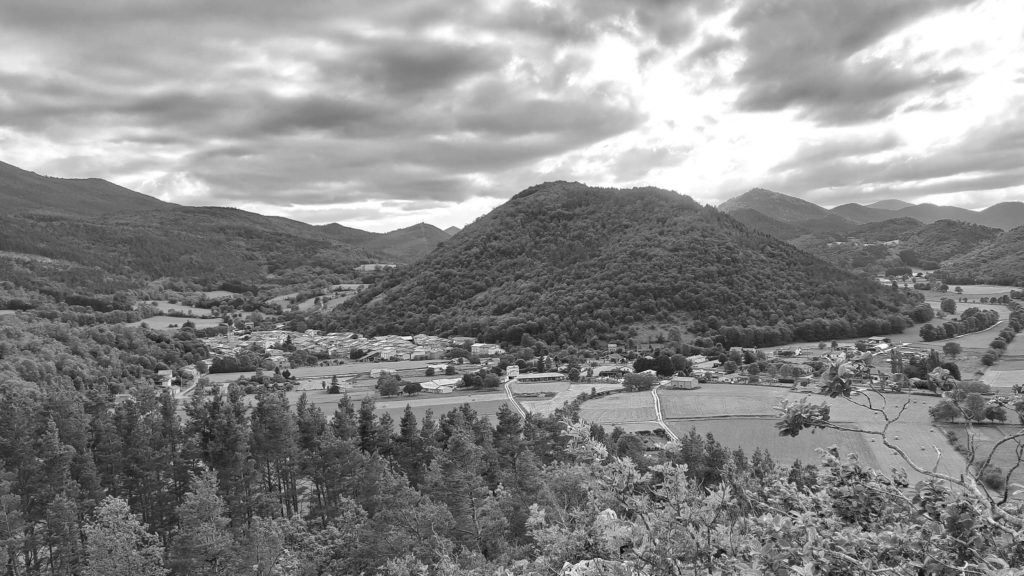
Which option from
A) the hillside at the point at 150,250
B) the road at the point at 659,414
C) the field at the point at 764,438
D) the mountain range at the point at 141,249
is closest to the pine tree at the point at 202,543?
the field at the point at 764,438

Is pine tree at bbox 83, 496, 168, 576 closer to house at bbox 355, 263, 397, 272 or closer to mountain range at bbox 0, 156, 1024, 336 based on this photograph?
mountain range at bbox 0, 156, 1024, 336

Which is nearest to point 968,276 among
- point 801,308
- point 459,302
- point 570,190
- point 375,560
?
point 801,308

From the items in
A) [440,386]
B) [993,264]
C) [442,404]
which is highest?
[993,264]

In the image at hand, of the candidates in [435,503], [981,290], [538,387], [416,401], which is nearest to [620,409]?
[538,387]

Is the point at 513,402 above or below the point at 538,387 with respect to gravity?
below

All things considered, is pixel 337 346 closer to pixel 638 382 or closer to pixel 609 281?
pixel 609 281

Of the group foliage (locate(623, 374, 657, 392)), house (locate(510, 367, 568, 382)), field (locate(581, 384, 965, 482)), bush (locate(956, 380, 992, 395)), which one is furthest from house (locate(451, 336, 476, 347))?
bush (locate(956, 380, 992, 395))
